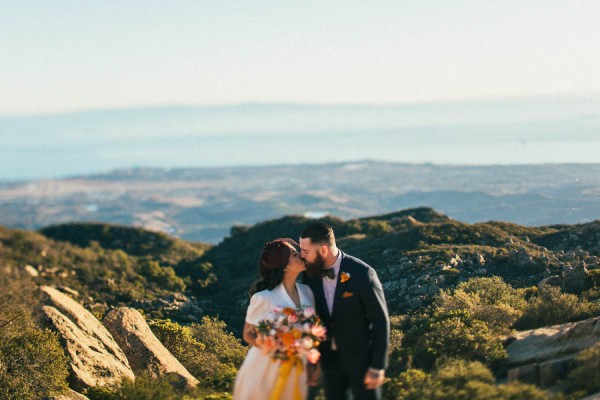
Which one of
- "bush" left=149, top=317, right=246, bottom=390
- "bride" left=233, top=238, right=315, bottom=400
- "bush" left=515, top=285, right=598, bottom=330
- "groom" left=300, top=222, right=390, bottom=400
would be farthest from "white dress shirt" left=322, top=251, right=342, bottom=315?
"bush" left=515, top=285, right=598, bottom=330

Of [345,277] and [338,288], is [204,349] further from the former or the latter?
[345,277]

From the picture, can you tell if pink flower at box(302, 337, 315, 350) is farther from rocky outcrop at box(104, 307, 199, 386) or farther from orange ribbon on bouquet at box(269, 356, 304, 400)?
rocky outcrop at box(104, 307, 199, 386)

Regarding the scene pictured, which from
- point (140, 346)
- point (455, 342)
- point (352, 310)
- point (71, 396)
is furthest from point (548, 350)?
point (71, 396)

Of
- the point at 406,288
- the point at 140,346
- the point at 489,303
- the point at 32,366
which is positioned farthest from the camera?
the point at 406,288

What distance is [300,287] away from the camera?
9.07 m

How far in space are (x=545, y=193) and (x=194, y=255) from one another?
1142 inches

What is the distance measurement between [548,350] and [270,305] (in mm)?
6283

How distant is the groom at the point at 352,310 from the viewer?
28.0 feet

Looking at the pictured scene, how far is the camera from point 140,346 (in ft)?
52.8

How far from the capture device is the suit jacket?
8.55 metres

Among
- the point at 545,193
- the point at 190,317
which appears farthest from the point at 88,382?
the point at 545,193

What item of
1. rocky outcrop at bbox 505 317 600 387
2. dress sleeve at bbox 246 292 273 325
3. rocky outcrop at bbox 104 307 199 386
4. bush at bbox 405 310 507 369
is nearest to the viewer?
dress sleeve at bbox 246 292 273 325

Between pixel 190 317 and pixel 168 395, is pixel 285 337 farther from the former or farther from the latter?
pixel 190 317

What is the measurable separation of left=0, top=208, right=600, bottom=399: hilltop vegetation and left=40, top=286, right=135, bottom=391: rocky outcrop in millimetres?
508
